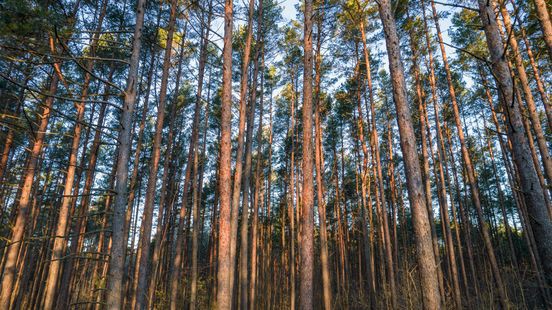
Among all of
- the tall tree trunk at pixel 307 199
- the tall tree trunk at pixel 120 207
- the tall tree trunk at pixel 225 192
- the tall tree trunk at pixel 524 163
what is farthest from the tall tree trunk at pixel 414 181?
the tall tree trunk at pixel 120 207

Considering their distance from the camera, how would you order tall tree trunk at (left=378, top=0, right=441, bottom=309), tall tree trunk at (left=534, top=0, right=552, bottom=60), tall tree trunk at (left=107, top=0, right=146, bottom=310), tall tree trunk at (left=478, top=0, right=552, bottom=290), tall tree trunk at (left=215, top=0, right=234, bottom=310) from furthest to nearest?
tall tree trunk at (left=534, top=0, right=552, bottom=60), tall tree trunk at (left=215, top=0, right=234, bottom=310), tall tree trunk at (left=107, top=0, right=146, bottom=310), tall tree trunk at (left=378, top=0, right=441, bottom=309), tall tree trunk at (left=478, top=0, right=552, bottom=290)

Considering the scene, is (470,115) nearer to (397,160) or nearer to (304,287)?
(397,160)

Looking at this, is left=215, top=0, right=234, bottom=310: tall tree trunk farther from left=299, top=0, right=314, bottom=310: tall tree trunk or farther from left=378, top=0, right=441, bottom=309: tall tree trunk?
left=378, top=0, right=441, bottom=309: tall tree trunk

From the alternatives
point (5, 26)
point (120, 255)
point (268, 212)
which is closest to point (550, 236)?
point (120, 255)

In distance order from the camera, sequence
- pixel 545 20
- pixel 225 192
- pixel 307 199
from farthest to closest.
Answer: pixel 307 199 < pixel 545 20 < pixel 225 192

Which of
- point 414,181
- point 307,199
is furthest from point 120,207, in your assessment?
point 414,181

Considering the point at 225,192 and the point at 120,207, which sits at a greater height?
the point at 225,192

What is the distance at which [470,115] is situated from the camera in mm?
21203

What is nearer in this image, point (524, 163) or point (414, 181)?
point (524, 163)

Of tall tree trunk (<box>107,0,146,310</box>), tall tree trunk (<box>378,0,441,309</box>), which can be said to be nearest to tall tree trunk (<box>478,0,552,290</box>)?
tall tree trunk (<box>378,0,441,309</box>)

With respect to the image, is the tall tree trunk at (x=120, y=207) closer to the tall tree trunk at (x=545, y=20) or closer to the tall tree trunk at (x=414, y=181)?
the tall tree trunk at (x=414, y=181)

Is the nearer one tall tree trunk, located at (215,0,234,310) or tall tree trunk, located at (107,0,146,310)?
tall tree trunk, located at (107,0,146,310)

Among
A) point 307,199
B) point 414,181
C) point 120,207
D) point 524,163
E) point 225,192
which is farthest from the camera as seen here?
point 307,199

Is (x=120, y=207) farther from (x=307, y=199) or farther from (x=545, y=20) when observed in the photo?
(x=545, y=20)
